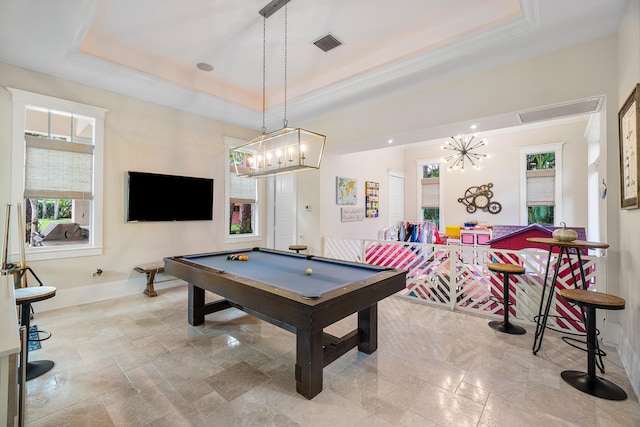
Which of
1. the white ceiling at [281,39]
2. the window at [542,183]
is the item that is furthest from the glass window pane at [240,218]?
the window at [542,183]

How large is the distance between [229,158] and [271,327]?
12.0 ft

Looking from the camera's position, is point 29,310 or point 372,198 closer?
point 29,310

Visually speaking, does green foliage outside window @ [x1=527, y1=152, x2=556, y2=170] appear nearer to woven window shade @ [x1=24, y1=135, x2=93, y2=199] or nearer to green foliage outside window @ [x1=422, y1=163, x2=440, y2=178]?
Answer: green foliage outside window @ [x1=422, y1=163, x2=440, y2=178]

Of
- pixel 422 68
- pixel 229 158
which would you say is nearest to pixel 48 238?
pixel 229 158

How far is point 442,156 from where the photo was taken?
8.43 meters

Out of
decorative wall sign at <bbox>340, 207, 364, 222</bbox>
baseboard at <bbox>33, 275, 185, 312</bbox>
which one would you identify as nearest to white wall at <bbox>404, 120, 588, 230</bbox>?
decorative wall sign at <bbox>340, 207, 364, 222</bbox>

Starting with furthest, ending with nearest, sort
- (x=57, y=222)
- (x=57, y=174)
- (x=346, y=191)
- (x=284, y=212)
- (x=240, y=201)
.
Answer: (x=346, y=191), (x=284, y=212), (x=240, y=201), (x=57, y=222), (x=57, y=174)

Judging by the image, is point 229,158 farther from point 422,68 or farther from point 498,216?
point 498,216

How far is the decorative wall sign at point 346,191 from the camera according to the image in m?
6.07

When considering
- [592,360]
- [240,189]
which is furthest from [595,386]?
[240,189]

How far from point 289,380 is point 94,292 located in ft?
11.7

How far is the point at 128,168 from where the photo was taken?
4.46 meters

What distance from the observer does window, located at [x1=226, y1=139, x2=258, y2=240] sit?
5.77 m

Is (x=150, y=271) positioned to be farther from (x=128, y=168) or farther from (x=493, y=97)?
(x=493, y=97)
